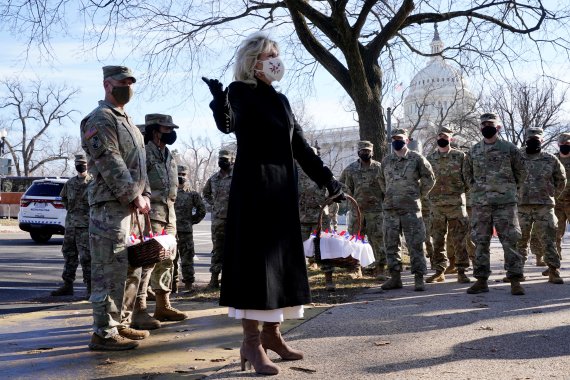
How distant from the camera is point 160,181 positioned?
727cm

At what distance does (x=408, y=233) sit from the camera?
30.8ft

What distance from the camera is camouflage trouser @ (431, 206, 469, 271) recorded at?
10.7 m

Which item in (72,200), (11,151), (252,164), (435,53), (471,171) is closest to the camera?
(252,164)

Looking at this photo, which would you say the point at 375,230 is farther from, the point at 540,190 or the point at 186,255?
the point at 186,255

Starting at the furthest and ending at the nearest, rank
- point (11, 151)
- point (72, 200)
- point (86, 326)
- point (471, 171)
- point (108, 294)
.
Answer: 1. point (11, 151)
2. point (72, 200)
3. point (471, 171)
4. point (86, 326)
5. point (108, 294)

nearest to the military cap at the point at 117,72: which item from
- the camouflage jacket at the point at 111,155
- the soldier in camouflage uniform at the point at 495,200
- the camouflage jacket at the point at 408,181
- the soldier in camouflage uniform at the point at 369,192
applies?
the camouflage jacket at the point at 111,155

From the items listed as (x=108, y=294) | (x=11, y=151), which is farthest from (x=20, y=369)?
(x=11, y=151)

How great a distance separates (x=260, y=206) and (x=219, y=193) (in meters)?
6.03

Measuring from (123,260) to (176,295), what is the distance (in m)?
4.07

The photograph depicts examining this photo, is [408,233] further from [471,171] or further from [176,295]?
[176,295]

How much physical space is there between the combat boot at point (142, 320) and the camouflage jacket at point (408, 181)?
166 inches

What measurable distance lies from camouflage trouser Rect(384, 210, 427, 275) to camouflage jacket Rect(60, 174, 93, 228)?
14.3ft

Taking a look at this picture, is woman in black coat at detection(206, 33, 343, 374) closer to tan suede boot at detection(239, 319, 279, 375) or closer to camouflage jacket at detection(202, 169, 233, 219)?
tan suede boot at detection(239, 319, 279, 375)

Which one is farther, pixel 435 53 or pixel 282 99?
pixel 435 53
